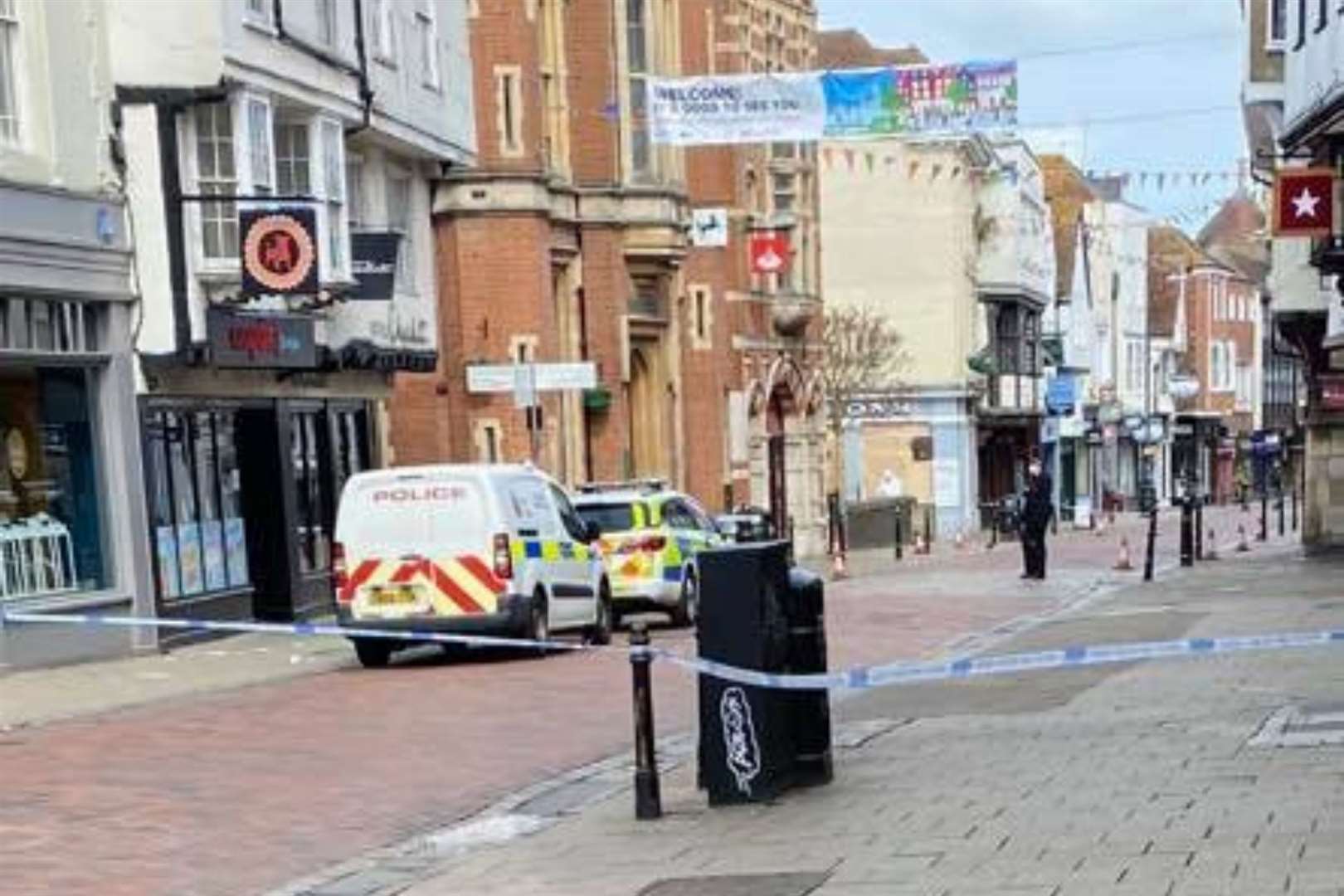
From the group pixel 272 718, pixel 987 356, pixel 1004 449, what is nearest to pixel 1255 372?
pixel 1004 449

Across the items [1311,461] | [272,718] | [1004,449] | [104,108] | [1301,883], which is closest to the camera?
[1301,883]

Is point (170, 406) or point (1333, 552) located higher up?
point (170, 406)

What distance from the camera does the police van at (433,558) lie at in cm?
1644

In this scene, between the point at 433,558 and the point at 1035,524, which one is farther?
the point at 1035,524

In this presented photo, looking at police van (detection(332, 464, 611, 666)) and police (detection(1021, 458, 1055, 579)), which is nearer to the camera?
police van (detection(332, 464, 611, 666))

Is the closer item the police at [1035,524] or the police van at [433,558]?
the police van at [433,558]

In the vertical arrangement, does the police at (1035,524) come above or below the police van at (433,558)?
below

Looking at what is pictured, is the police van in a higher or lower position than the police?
higher

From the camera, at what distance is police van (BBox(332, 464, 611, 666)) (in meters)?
16.4

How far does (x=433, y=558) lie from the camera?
54.1 ft

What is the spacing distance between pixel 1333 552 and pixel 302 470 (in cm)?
1753

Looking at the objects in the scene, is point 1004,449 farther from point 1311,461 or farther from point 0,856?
point 0,856

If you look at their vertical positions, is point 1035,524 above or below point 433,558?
below

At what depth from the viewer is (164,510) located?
64.2ft
